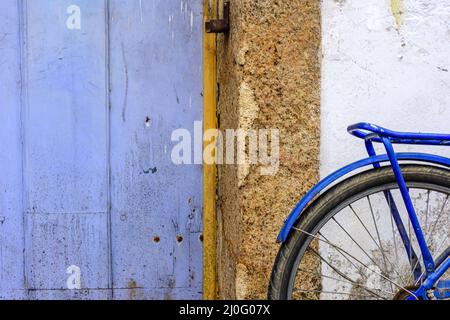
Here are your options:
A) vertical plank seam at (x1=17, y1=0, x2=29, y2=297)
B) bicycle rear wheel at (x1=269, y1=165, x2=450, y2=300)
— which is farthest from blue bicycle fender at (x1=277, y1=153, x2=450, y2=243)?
vertical plank seam at (x1=17, y1=0, x2=29, y2=297)

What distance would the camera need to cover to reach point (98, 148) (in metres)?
2.94

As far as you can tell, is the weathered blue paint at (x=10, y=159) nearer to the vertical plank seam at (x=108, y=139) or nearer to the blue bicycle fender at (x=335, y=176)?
the vertical plank seam at (x=108, y=139)

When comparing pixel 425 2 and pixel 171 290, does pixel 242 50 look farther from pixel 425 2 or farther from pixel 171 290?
pixel 171 290

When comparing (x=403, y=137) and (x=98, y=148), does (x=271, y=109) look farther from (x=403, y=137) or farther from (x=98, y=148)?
(x=98, y=148)

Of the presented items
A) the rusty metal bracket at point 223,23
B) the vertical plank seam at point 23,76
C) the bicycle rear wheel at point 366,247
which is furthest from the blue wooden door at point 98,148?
the bicycle rear wheel at point 366,247

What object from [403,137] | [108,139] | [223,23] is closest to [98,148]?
[108,139]

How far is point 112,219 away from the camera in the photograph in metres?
2.98

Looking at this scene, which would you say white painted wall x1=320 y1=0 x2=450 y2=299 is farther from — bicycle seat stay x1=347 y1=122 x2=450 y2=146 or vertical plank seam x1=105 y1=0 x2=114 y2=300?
vertical plank seam x1=105 y1=0 x2=114 y2=300

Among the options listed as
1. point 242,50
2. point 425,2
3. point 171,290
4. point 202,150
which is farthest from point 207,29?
point 171,290

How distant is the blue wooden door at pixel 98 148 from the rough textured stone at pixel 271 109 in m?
0.42

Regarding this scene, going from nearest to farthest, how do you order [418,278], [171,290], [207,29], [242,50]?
[418,278] < [242,50] < [207,29] < [171,290]

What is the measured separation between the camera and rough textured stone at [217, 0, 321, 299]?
2574mm

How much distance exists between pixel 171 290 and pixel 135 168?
518mm

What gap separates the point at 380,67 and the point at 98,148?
1.13 m
